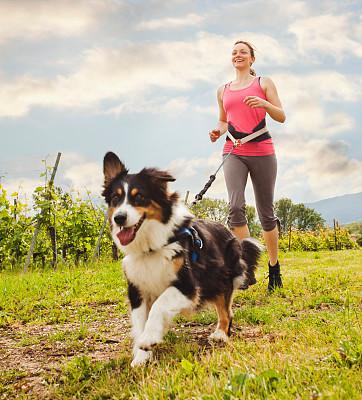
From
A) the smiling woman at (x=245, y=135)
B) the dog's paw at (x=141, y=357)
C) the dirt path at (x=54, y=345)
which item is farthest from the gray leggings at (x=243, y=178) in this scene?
the dog's paw at (x=141, y=357)

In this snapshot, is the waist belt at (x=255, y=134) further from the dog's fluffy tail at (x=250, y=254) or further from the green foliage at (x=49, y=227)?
the green foliage at (x=49, y=227)

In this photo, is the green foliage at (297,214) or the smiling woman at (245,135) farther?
the green foliage at (297,214)

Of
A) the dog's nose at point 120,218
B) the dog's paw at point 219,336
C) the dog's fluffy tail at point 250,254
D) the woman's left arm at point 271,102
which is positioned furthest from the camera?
the woman's left arm at point 271,102

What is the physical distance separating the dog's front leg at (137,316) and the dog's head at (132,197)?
416mm

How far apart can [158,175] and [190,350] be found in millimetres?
1386

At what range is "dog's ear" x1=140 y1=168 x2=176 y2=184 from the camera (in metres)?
3.84

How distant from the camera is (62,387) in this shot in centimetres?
322

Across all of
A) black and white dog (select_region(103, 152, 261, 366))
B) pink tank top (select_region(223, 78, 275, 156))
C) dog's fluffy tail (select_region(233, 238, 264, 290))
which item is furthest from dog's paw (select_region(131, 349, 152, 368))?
pink tank top (select_region(223, 78, 275, 156))

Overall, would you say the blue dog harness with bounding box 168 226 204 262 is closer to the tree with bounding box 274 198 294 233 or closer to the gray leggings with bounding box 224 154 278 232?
the gray leggings with bounding box 224 154 278 232

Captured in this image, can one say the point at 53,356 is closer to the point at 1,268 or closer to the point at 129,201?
the point at 129,201

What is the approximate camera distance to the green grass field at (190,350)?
2516 mm

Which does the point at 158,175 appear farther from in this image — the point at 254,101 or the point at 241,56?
the point at 241,56

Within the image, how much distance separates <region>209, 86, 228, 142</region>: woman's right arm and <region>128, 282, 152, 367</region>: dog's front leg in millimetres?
2699

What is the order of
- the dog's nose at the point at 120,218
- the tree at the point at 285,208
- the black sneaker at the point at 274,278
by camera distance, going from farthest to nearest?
the tree at the point at 285,208 → the black sneaker at the point at 274,278 → the dog's nose at the point at 120,218
